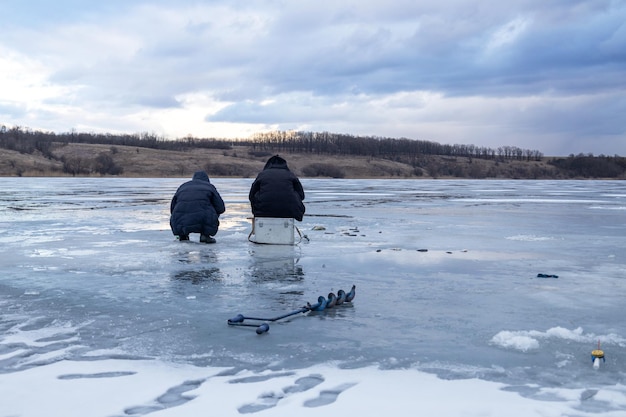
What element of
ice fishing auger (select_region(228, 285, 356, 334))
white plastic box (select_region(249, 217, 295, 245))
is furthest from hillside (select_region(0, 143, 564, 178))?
ice fishing auger (select_region(228, 285, 356, 334))

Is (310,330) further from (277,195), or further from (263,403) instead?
(277,195)

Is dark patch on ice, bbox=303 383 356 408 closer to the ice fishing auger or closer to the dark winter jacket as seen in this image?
the ice fishing auger

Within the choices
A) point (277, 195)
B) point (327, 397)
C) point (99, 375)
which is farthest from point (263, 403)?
point (277, 195)

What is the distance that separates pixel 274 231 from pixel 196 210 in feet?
5.31

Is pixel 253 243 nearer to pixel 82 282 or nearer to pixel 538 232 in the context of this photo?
pixel 82 282

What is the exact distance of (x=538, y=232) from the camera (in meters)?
15.5

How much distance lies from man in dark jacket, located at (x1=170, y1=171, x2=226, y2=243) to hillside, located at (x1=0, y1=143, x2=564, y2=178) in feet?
280

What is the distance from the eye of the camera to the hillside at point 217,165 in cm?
9900

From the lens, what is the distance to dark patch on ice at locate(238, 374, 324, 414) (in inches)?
157

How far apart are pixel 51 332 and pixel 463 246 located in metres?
8.58

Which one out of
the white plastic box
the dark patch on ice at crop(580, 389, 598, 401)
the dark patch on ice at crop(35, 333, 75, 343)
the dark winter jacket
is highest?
the dark winter jacket

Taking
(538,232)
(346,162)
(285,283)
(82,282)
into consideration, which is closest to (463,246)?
(538,232)

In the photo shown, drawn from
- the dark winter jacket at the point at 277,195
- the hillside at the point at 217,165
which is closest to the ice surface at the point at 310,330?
the dark winter jacket at the point at 277,195

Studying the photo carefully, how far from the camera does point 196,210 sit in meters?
12.5
